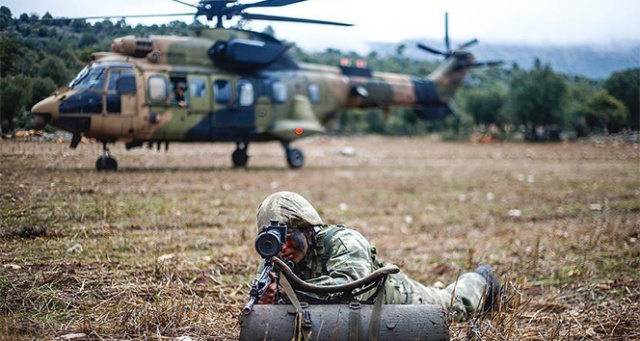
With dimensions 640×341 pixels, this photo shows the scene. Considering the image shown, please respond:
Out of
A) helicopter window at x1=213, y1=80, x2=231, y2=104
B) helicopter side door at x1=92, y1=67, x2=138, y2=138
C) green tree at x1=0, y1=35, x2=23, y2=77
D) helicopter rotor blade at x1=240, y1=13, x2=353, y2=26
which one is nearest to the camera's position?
green tree at x1=0, y1=35, x2=23, y2=77

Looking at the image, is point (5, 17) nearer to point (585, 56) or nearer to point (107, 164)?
point (107, 164)

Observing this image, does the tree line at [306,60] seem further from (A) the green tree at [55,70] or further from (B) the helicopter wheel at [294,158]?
(B) the helicopter wheel at [294,158]

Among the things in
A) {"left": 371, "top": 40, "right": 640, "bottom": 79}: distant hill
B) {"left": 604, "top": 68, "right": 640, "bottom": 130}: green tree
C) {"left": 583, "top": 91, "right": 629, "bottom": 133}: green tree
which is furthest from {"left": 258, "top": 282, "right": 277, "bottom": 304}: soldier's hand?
{"left": 583, "top": 91, "right": 629, "bottom": 133}: green tree

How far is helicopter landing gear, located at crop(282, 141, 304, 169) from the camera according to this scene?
14.4m

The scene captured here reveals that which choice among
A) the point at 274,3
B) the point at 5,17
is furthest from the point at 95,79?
the point at 274,3

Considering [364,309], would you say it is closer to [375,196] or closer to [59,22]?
[59,22]

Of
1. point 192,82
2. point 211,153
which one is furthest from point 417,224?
point 211,153

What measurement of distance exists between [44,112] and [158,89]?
6.25 m

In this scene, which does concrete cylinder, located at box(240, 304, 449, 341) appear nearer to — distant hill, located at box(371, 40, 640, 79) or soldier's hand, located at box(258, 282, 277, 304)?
soldier's hand, located at box(258, 282, 277, 304)

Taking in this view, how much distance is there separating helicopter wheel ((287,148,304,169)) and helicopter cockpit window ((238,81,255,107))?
1.67m

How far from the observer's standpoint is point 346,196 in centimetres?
1034

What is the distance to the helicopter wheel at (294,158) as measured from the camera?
1438 centimetres

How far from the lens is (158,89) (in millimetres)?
11266

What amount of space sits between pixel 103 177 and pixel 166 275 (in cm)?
151
